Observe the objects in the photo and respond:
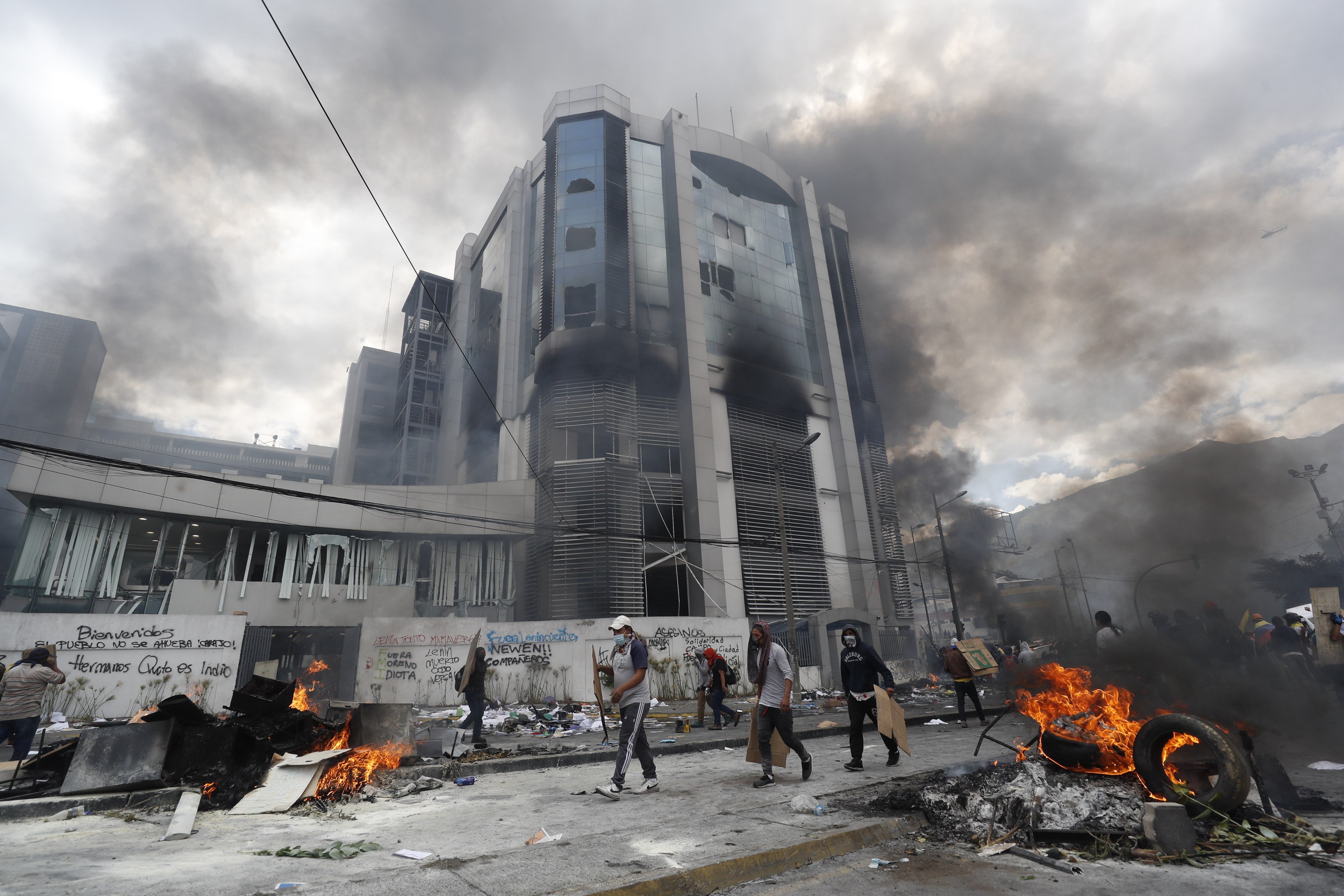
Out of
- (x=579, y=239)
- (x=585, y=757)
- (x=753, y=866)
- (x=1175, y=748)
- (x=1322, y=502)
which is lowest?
(x=585, y=757)

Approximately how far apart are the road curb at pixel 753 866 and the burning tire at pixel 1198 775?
1763 millimetres

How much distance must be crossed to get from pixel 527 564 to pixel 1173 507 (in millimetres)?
19727

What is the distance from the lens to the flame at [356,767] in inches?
218

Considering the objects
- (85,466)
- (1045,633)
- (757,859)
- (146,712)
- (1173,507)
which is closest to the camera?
(757,859)

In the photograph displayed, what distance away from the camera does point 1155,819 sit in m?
3.55

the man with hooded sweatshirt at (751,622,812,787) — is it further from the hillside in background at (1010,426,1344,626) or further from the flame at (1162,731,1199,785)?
the hillside in background at (1010,426,1344,626)

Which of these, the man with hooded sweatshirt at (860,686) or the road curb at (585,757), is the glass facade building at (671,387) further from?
the man with hooded sweatshirt at (860,686)

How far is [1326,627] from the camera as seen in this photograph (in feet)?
23.2

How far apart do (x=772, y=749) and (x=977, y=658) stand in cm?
654

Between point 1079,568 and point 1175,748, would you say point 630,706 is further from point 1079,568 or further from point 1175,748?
point 1079,568

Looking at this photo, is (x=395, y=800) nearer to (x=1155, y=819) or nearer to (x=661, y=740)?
(x=661, y=740)

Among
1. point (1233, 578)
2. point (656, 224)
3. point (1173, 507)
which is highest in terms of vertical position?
point (656, 224)

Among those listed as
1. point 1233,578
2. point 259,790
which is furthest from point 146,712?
point 1233,578

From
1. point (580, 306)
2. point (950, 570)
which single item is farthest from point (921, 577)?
point (580, 306)
